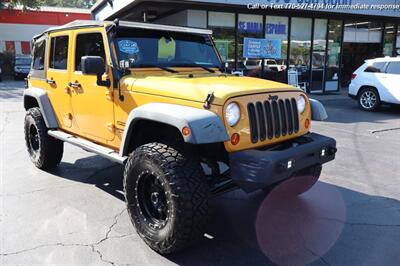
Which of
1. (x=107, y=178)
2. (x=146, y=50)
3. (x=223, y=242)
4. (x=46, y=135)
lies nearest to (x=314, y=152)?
(x=223, y=242)

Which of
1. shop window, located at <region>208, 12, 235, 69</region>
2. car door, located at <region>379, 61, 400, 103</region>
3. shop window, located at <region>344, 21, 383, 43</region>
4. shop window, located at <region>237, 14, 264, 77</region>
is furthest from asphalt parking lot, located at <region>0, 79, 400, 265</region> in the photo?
shop window, located at <region>344, 21, 383, 43</region>

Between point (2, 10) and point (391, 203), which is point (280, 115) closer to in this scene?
point (391, 203)

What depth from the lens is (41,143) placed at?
18.3 ft

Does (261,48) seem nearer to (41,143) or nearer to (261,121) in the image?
(41,143)

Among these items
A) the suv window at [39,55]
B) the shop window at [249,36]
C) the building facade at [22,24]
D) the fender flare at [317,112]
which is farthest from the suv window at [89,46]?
the building facade at [22,24]

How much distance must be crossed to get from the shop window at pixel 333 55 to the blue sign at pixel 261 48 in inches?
113

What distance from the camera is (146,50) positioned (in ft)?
14.6

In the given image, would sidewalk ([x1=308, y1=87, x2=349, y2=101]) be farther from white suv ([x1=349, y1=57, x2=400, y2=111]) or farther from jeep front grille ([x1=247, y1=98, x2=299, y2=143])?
jeep front grille ([x1=247, y1=98, x2=299, y2=143])

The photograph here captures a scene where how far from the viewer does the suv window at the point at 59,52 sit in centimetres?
517

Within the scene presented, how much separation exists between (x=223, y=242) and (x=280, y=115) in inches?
52.8

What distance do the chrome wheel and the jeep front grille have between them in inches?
366

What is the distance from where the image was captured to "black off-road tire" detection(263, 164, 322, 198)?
446 centimetres

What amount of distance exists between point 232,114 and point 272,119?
0.49 m

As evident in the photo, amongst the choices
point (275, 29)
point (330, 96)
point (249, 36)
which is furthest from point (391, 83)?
point (249, 36)
